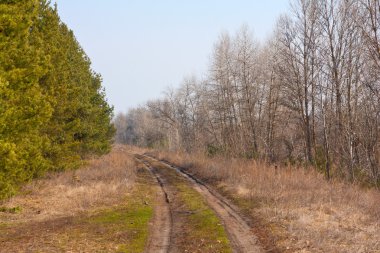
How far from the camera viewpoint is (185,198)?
16.9 m

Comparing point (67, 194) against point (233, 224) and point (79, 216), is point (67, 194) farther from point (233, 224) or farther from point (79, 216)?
point (233, 224)

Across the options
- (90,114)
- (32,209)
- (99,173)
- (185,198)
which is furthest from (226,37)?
(32,209)

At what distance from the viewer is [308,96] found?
84.6ft

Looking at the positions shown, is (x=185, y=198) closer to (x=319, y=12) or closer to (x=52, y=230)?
(x=52, y=230)

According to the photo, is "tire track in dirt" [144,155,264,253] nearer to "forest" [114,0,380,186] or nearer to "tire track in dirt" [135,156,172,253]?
"tire track in dirt" [135,156,172,253]

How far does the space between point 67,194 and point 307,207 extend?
10528 mm

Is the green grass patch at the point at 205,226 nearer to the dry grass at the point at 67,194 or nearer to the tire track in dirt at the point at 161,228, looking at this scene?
the tire track in dirt at the point at 161,228

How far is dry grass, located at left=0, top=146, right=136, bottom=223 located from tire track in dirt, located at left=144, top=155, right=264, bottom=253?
4.28 m

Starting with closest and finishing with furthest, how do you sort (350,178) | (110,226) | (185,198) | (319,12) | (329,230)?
(329,230)
(110,226)
(185,198)
(350,178)
(319,12)

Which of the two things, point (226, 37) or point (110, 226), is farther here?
point (226, 37)

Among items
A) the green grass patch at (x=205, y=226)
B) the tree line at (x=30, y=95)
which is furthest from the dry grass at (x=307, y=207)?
the tree line at (x=30, y=95)

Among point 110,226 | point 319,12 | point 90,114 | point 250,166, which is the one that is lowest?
point 110,226

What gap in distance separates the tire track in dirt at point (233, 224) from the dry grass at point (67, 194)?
4.28 m

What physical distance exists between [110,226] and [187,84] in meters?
52.3
